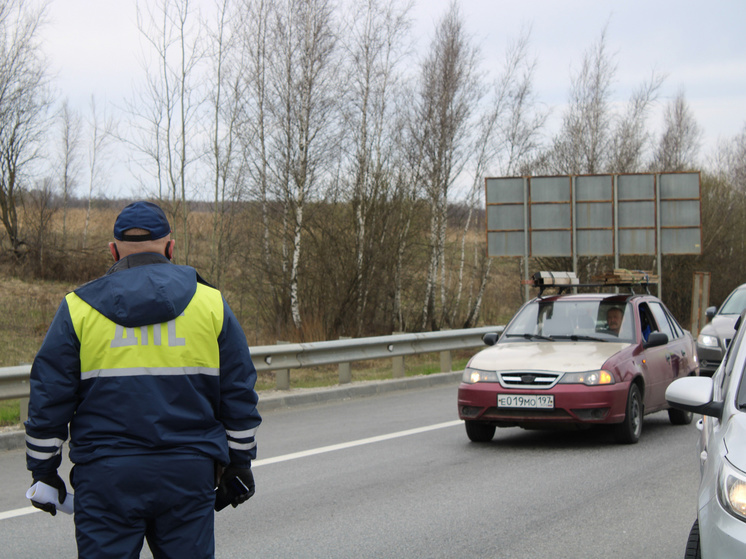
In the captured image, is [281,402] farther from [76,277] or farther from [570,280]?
[76,277]

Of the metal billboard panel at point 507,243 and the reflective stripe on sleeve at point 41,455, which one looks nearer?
the reflective stripe on sleeve at point 41,455

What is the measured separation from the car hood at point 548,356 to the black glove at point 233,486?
580 cm

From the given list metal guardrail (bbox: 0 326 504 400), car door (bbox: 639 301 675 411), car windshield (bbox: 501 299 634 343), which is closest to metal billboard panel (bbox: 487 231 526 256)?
metal guardrail (bbox: 0 326 504 400)

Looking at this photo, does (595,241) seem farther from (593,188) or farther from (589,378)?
(589,378)

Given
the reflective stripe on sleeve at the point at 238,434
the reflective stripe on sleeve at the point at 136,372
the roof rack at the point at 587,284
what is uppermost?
the roof rack at the point at 587,284

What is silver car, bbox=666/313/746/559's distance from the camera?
325 cm

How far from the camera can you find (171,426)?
308 cm

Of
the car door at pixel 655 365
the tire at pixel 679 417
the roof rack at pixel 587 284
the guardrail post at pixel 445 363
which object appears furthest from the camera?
the guardrail post at pixel 445 363

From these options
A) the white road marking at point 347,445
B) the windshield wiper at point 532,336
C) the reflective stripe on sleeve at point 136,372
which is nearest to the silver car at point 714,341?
the windshield wiper at point 532,336

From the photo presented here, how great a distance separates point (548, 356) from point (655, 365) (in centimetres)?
155

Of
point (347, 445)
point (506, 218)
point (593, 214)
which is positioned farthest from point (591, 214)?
point (347, 445)

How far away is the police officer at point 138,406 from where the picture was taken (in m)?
2.99

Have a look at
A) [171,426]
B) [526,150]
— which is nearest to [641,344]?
[171,426]

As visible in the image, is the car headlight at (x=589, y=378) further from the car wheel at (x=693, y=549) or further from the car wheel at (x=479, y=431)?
the car wheel at (x=693, y=549)
